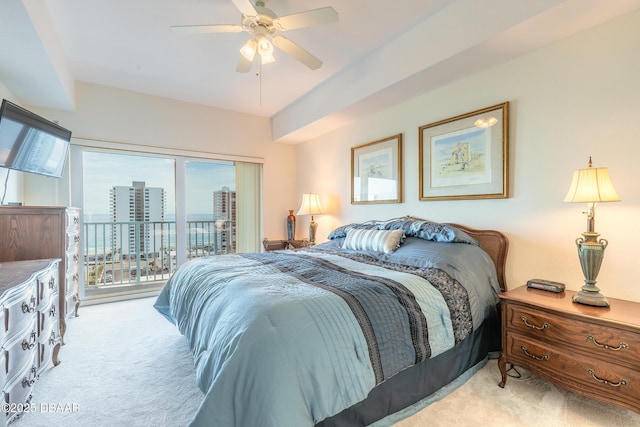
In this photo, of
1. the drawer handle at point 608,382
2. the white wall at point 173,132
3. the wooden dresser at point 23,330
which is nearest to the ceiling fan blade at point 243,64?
the wooden dresser at point 23,330

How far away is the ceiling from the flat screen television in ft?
1.52

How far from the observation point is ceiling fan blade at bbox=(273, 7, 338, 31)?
5.96 ft

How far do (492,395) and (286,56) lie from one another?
328cm

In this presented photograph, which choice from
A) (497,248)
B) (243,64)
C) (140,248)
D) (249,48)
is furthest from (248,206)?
(497,248)

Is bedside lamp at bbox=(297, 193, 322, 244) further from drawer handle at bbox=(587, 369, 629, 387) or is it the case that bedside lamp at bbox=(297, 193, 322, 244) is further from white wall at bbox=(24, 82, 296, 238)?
drawer handle at bbox=(587, 369, 629, 387)

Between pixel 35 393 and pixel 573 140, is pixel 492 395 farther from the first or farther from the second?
pixel 35 393

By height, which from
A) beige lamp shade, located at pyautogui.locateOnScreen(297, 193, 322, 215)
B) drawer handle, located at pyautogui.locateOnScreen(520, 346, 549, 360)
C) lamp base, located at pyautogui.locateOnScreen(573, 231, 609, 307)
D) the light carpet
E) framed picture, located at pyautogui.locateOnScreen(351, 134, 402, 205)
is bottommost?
the light carpet

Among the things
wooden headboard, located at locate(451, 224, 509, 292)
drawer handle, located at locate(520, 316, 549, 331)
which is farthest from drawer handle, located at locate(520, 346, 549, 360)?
wooden headboard, located at locate(451, 224, 509, 292)

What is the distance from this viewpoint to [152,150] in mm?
3906

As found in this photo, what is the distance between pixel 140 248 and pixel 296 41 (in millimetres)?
3936

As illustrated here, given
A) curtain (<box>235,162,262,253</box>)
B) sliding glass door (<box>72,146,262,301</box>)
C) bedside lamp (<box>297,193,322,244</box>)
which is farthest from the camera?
curtain (<box>235,162,262,253</box>)

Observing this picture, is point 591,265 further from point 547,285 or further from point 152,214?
point 152,214

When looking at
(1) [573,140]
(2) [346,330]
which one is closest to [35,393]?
(2) [346,330]

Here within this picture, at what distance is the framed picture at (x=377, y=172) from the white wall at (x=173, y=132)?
1.61 meters
